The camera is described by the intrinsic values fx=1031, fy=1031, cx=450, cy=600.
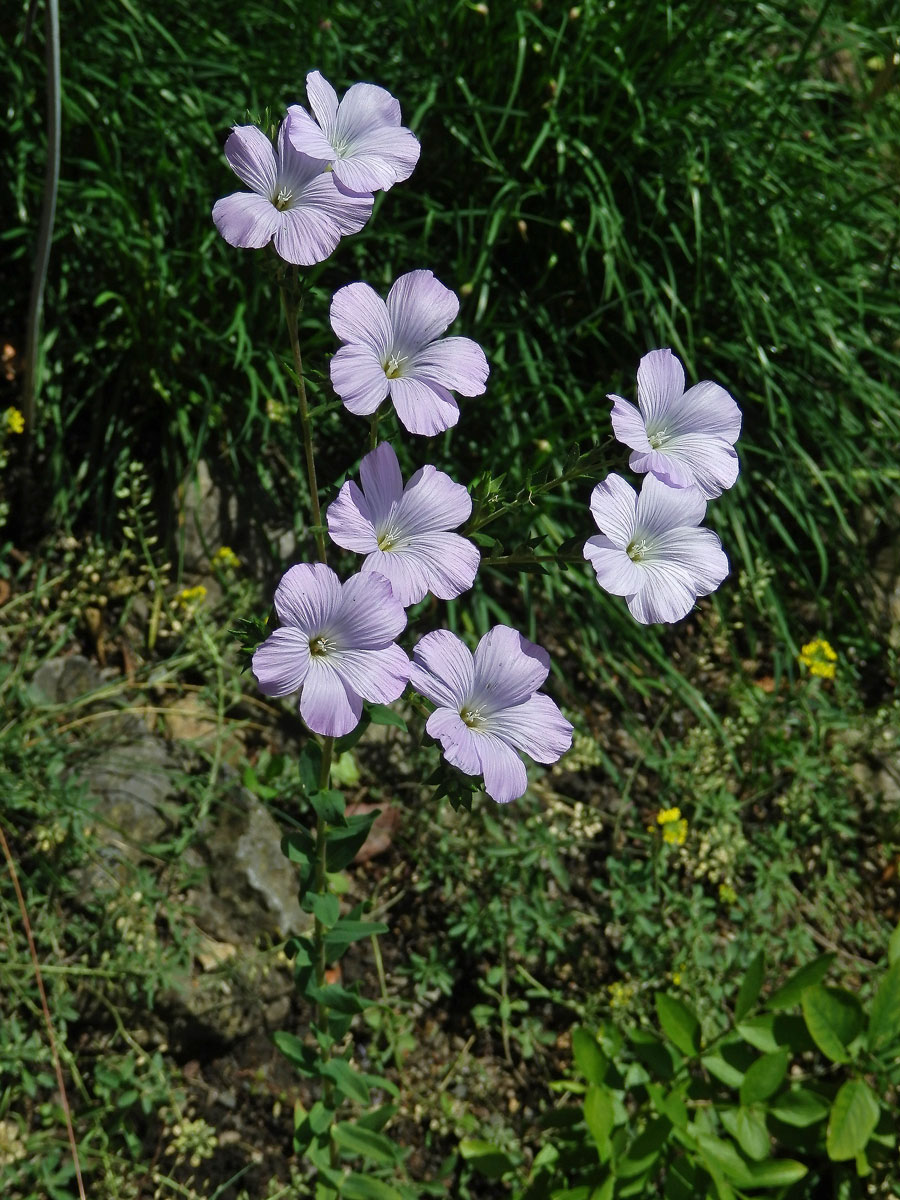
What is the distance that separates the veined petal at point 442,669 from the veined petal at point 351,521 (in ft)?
0.45

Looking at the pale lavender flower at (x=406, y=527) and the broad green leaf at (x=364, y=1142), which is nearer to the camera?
the pale lavender flower at (x=406, y=527)

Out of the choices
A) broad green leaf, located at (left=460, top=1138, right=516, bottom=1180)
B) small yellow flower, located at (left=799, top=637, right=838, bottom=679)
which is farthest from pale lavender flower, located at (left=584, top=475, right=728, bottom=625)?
small yellow flower, located at (left=799, top=637, right=838, bottom=679)

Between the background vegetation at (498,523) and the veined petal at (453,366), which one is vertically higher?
the veined petal at (453,366)

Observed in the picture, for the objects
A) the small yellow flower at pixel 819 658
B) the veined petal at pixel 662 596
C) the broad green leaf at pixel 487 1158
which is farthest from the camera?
the small yellow flower at pixel 819 658

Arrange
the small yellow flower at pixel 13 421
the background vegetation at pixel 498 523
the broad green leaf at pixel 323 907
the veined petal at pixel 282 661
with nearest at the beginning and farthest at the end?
the veined petal at pixel 282 661 → the broad green leaf at pixel 323 907 → the background vegetation at pixel 498 523 → the small yellow flower at pixel 13 421

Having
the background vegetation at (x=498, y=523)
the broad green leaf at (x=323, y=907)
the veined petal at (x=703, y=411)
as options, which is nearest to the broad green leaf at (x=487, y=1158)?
the background vegetation at (x=498, y=523)

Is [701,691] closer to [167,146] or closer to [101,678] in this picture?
[101,678]

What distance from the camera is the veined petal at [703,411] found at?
1.38 metres

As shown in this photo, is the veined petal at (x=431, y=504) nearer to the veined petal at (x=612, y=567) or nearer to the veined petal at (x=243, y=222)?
the veined petal at (x=612, y=567)

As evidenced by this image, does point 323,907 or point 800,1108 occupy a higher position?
point 323,907

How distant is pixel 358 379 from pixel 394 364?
106 mm

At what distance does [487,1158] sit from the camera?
7.30 feet

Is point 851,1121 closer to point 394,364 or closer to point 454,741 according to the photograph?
point 454,741

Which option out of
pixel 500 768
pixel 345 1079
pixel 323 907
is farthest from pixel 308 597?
pixel 345 1079
